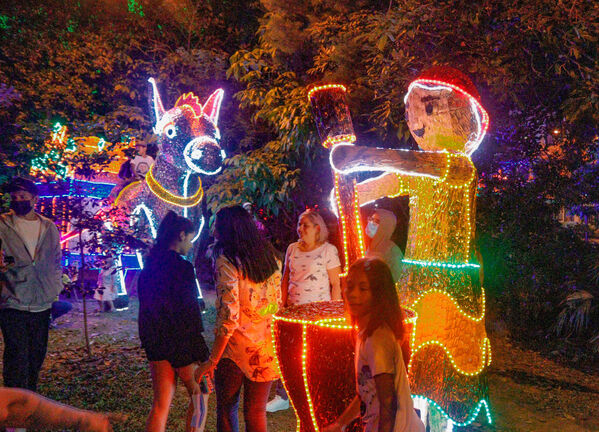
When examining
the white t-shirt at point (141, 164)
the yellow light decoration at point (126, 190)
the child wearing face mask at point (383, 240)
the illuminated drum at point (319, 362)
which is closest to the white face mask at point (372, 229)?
the child wearing face mask at point (383, 240)

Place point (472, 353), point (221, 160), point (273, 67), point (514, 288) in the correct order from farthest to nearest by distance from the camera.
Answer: point (514, 288) → point (273, 67) → point (221, 160) → point (472, 353)

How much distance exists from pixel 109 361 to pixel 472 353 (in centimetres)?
440

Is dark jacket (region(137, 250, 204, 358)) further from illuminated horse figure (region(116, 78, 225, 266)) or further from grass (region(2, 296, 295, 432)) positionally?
illuminated horse figure (region(116, 78, 225, 266))

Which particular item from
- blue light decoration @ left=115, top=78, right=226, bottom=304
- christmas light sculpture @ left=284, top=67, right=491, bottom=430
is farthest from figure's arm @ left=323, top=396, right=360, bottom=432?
blue light decoration @ left=115, top=78, right=226, bottom=304

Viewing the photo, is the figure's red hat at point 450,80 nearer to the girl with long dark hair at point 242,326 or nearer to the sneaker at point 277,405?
the girl with long dark hair at point 242,326

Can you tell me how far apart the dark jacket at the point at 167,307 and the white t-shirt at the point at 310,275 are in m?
1.17

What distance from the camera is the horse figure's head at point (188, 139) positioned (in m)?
6.45

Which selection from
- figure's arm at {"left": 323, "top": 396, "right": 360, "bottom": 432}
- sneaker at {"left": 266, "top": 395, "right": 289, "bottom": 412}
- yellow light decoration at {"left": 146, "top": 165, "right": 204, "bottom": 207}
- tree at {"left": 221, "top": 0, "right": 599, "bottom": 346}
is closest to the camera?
figure's arm at {"left": 323, "top": 396, "right": 360, "bottom": 432}

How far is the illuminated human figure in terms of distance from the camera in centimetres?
294

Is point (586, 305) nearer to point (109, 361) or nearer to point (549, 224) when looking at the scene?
point (549, 224)

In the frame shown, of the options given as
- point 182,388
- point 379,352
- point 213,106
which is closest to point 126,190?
point 213,106

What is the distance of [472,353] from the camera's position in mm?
2982

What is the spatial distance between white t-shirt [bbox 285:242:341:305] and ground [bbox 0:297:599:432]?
1086 millimetres

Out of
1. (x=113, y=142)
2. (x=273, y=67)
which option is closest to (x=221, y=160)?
(x=113, y=142)
